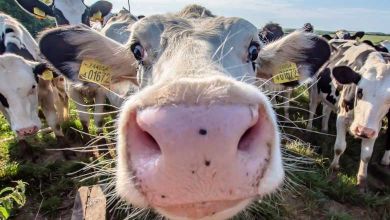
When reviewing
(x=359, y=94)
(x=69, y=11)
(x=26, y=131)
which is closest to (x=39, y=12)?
(x=69, y=11)

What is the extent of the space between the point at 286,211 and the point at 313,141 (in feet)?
9.88

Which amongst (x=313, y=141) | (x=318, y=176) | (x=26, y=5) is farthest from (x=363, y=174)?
(x=26, y=5)

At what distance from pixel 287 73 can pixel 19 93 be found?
348cm

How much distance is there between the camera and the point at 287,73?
150 inches

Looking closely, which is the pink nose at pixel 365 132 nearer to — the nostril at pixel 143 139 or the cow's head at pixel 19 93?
the cow's head at pixel 19 93

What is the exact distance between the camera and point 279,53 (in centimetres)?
376

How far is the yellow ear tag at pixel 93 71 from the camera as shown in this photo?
140 inches

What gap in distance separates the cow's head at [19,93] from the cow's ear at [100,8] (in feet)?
11.3

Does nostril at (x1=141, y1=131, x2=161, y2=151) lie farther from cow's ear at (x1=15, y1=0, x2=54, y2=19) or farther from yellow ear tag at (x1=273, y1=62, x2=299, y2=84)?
cow's ear at (x1=15, y1=0, x2=54, y2=19)

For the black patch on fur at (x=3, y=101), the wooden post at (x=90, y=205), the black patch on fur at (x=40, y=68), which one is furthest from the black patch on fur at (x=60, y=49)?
the black patch on fur at (x=3, y=101)

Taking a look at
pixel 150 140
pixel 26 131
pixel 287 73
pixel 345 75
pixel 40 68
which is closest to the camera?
pixel 150 140

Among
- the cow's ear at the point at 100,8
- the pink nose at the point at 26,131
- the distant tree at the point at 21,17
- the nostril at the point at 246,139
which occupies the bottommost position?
the distant tree at the point at 21,17

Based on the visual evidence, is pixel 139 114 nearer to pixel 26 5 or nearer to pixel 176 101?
pixel 176 101

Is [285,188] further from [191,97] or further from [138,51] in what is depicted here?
[191,97]
